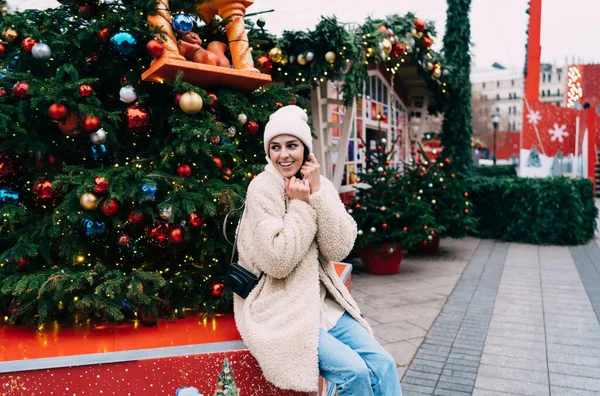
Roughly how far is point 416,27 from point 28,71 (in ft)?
19.6

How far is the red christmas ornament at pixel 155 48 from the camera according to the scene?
110 inches

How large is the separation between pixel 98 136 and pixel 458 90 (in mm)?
9066

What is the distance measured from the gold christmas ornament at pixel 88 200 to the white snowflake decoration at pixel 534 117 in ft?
38.0

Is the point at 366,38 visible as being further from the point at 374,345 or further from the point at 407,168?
the point at 374,345

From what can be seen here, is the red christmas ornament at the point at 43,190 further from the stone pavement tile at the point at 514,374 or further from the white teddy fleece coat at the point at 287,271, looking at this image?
the stone pavement tile at the point at 514,374

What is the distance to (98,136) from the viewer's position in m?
2.73

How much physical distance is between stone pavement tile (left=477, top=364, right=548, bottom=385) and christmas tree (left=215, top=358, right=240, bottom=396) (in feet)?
7.95

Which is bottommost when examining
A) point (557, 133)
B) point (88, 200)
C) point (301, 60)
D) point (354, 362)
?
point (354, 362)

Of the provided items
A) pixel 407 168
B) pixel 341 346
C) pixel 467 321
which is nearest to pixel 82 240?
pixel 341 346

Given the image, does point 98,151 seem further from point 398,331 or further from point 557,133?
point 557,133

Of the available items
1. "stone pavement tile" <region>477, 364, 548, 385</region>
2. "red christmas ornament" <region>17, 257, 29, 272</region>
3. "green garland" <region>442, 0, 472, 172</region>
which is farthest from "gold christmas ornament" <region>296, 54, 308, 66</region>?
"green garland" <region>442, 0, 472, 172</region>

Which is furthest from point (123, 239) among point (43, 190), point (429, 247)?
point (429, 247)

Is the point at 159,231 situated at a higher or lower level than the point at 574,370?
higher

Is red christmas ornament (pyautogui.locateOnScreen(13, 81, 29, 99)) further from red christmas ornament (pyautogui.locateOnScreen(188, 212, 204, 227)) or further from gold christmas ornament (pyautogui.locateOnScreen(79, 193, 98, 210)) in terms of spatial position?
red christmas ornament (pyautogui.locateOnScreen(188, 212, 204, 227))
